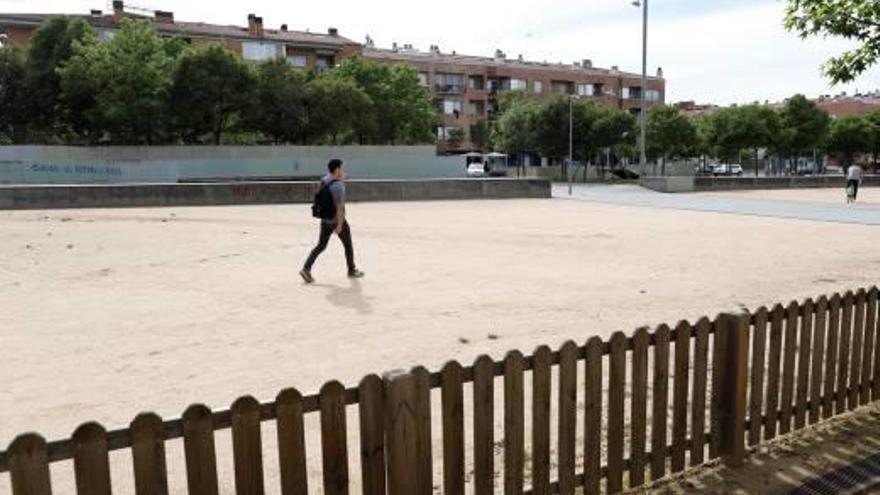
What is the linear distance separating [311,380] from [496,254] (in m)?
7.94

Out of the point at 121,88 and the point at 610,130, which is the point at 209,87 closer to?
the point at 121,88

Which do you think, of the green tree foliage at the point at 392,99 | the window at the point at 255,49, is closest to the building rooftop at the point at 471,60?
the window at the point at 255,49

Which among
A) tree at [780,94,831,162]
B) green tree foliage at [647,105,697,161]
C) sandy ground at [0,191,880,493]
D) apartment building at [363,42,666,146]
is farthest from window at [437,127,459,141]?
sandy ground at [0,191,880,493]

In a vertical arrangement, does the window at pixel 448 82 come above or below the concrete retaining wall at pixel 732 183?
above

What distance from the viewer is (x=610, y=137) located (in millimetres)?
51594

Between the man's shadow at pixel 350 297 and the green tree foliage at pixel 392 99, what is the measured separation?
34380mm

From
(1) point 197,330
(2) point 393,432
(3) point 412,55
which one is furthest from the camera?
(3) point 412,55

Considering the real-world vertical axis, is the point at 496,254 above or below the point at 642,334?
below

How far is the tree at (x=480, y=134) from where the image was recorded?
7644 centimetres

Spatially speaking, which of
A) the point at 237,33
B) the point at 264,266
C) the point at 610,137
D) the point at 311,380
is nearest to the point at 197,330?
the point at 311,380

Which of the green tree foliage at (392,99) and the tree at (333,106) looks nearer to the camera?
the tree at (333,106)

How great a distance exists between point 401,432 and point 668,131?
52540mm

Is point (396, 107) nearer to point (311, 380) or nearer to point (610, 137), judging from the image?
point (610, 137)

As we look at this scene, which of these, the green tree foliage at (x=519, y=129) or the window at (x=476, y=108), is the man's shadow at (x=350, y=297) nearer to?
the green tree foliage at (x=519, y=129)
